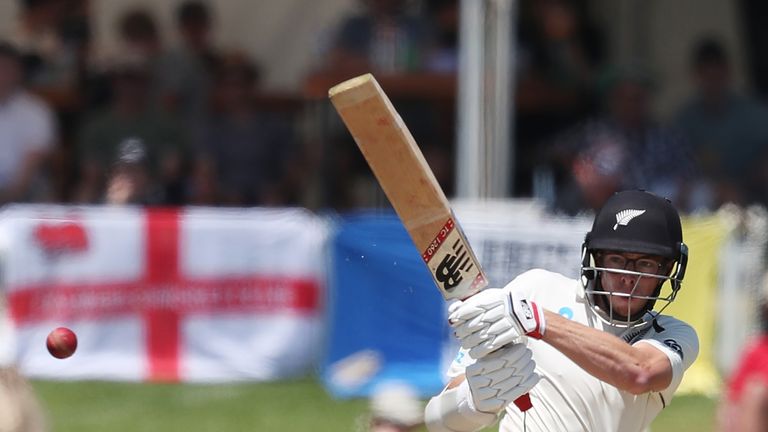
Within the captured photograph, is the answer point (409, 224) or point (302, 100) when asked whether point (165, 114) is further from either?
point (409, 224)

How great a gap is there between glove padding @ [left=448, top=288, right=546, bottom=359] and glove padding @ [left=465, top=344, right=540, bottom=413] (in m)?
0.03

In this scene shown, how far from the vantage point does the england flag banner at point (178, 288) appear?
9664 mm

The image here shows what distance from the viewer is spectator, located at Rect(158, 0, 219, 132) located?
11586mm

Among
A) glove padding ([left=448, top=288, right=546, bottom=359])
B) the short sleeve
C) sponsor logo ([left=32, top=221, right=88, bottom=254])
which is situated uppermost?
glove padding ([left=448, top=288, right=546, bottom=359])

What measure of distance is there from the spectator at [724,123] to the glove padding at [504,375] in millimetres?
7782

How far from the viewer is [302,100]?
1225 centimetres

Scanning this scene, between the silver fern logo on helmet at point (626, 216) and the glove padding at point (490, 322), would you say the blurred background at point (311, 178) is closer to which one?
the silver fern logo on helmet at point (626, 216)

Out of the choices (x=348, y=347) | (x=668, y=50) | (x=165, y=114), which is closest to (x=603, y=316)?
(x=348, y=347)

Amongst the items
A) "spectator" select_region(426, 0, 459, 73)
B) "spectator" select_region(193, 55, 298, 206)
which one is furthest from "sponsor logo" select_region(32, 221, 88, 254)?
"spectator" select_region(426, 0, 459, 73)

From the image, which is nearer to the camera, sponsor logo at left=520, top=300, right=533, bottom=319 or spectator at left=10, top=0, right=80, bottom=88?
sponsor logo at left=520, top=300, right=533, bottom=319

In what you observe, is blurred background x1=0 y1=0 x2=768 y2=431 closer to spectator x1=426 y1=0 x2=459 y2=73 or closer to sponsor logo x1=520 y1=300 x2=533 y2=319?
spectator x1=426 y1=0 x2=459 y2=73

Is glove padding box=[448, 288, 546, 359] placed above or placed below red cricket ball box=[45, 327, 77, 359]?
above

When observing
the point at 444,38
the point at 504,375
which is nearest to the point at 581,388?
the point at 504,375

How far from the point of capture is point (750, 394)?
230 inches
